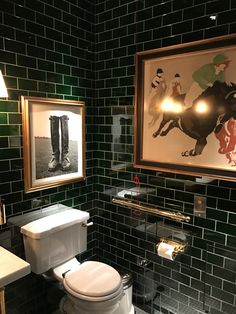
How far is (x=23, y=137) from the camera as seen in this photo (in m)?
1.84

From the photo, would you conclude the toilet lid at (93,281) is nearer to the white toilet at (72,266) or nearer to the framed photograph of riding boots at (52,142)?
the white toilet at (72,266)

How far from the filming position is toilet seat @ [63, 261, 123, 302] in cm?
160

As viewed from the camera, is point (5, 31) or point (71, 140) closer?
point (5, 31)

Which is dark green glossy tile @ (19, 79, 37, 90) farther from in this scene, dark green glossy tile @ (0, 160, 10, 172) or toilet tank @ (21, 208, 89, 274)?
toilet tank @ (21, 208, 89, 274)

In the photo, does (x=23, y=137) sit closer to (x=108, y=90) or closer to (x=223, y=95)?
(x=108, y=90)

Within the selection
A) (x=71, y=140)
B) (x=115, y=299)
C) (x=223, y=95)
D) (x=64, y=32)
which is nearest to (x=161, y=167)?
(x=223, y=95)

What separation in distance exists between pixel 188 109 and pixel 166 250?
3.37 ft

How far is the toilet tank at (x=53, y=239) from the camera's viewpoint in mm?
1779

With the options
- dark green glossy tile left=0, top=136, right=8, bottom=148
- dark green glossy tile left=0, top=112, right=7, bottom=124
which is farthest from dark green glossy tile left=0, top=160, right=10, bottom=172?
dark green glossy tile left=0, top=112, right=7, bottom=124

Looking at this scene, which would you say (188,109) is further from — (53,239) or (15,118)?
(53,239)

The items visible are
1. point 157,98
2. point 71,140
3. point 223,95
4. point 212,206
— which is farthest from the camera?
point 71,140

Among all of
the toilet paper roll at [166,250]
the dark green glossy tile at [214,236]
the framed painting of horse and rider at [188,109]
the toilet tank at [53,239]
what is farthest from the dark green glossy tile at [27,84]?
the dark green glossy tile at [214,236]

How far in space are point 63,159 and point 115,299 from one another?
3.70ft

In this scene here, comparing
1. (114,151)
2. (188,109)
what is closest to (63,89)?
(114,151)
